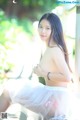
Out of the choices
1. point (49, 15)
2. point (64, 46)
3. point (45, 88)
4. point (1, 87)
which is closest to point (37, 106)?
point (45, 88)

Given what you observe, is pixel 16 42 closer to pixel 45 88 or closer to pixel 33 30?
pixel 33 30

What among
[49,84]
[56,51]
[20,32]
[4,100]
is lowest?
[4,100]

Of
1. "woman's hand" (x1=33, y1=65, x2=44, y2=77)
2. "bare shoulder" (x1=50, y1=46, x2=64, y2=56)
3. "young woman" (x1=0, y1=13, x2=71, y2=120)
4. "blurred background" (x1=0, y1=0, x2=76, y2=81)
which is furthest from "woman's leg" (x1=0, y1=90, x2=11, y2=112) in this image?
"bare shoulder" (x1=50, y1=46, x2=64, y2=56)

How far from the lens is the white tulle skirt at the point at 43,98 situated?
6.89 ft

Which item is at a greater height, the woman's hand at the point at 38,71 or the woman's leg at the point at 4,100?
the woman's hand at the point at 38,71

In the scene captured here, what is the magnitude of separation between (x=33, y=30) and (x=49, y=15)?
0.14 m

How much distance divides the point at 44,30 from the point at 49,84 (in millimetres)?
349

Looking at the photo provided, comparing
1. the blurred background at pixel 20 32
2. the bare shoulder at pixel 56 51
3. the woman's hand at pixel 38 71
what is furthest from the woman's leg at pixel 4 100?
the bare shoulder at pixel 56 51

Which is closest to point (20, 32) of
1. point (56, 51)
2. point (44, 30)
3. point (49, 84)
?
point (44, 30)

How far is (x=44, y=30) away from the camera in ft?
7.07

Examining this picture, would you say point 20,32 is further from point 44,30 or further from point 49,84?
point 49,84

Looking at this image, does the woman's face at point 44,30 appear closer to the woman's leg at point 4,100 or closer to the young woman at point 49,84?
the young woman at point 49,84

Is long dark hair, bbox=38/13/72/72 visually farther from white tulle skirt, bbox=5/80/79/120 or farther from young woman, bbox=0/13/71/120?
white tulle skirt, bbox=5/80/79/120

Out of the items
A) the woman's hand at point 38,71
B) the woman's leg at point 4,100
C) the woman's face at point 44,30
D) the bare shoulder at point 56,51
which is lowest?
the woman's leg at point 4,100
